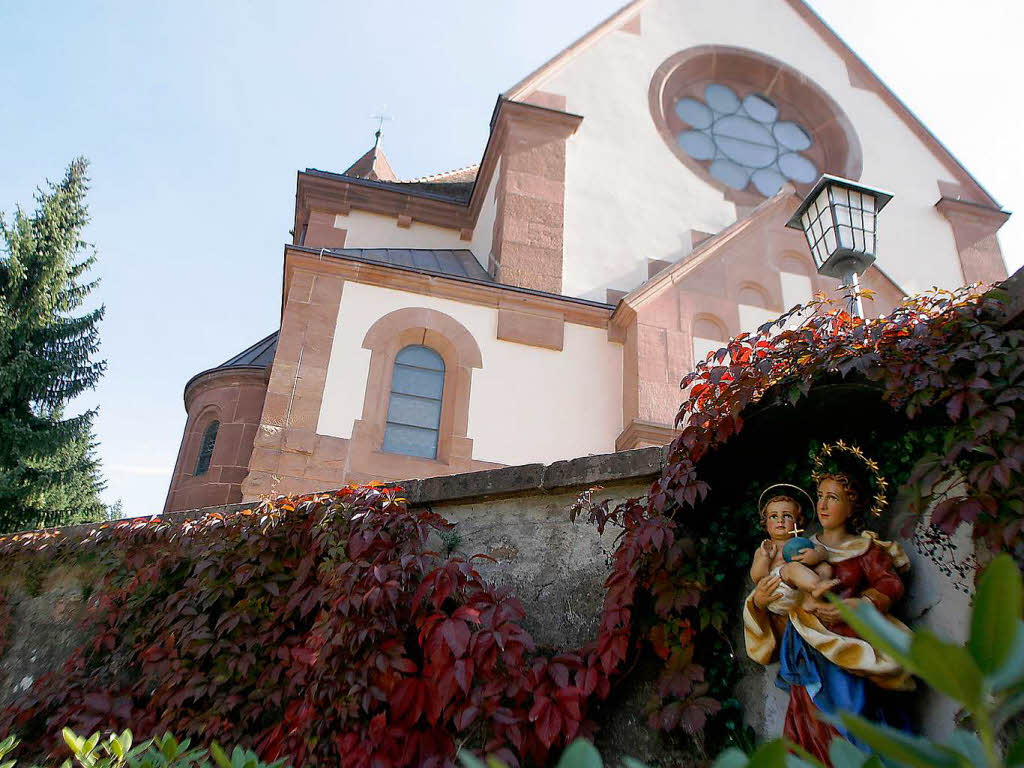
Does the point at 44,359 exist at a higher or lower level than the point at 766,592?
higher

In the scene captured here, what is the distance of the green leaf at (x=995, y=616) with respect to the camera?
0.71 metres

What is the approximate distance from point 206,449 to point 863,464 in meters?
9.06

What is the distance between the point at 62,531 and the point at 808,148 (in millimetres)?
12166

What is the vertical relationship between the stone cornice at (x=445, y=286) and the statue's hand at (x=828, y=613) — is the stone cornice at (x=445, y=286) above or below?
above

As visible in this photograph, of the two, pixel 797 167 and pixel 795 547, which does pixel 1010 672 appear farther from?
pixel 797 167

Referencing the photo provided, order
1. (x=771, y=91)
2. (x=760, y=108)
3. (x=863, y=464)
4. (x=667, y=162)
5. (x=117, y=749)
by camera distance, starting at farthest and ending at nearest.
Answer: (x=771, y=91) < (x=760, y=108) < (x=667, y=162) < (x=863, y=464) < (x=117, y=749)

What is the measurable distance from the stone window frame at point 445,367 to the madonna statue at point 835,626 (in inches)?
228

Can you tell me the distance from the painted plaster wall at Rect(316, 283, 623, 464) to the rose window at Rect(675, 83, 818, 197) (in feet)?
14.5

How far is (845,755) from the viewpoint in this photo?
0.84 meters

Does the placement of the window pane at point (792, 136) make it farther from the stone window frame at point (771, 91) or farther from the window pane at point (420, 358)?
the window pane at point (420, 358)

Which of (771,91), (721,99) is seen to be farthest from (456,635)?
(771,91)

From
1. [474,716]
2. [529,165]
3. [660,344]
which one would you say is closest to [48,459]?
[529,165]

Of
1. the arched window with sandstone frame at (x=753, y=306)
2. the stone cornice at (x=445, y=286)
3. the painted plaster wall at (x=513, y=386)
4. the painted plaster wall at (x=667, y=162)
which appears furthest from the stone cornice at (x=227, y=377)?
the arched window with sandstone frame at (x=753, y=306)

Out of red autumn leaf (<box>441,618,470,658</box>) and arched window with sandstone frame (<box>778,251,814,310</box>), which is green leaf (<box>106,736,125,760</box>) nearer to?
red autumn leaf (<box>441,618,470,658</box>)
